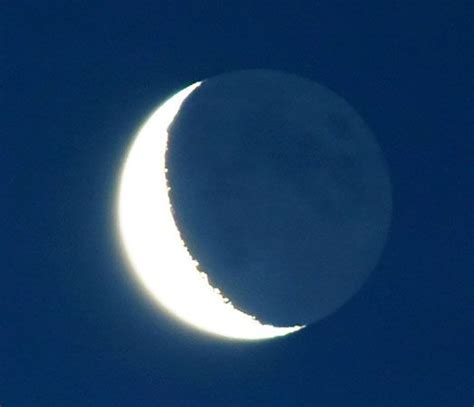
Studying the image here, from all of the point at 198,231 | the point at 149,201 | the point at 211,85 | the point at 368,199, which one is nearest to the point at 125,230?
the point at 149,201

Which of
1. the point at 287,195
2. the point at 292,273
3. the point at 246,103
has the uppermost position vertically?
the point at 246,103

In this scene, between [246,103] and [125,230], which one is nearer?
[246,103]

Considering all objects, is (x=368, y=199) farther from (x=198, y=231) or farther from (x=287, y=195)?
(x=198, y=231)
